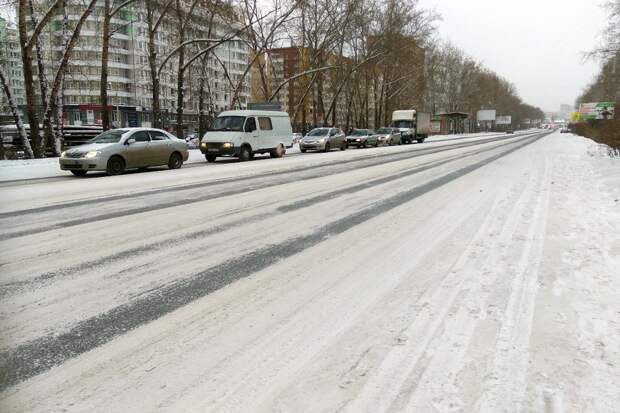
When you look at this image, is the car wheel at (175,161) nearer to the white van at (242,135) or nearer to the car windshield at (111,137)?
the car windshield at (111,137)

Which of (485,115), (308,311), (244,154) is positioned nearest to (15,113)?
(244,154)

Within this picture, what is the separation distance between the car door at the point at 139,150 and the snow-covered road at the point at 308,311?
7.30 meters

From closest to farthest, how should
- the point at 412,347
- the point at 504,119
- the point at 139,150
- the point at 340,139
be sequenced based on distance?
the point at 412,347 → the point at 139,150 → the point at 340,139 → the point at 504,119

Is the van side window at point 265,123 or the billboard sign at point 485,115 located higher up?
the billboard sign at point 485,115

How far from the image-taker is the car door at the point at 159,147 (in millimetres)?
15094

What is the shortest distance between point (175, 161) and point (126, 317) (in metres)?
13.5

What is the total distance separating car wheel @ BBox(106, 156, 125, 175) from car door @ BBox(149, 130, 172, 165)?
1210mm

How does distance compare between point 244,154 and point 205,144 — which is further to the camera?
point 244,154

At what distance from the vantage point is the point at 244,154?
19344 mm

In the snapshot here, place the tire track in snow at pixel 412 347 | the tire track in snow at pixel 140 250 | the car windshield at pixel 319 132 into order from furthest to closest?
the car windshield at pixel 319 132 → the tire track in snow at pixel 140 250 → the tire track in snow at pixel 412 347

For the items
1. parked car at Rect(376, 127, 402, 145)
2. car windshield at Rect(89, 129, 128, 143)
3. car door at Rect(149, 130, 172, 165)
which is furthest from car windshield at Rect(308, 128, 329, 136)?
car windshield at Rect(89, 129, 128, 143)

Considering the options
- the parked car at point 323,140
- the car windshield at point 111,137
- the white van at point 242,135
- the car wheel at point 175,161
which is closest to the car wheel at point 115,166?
the car windshield at point 111,137

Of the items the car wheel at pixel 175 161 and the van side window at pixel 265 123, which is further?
the van side window at pixel 265 123

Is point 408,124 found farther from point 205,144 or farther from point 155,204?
point 155,204
